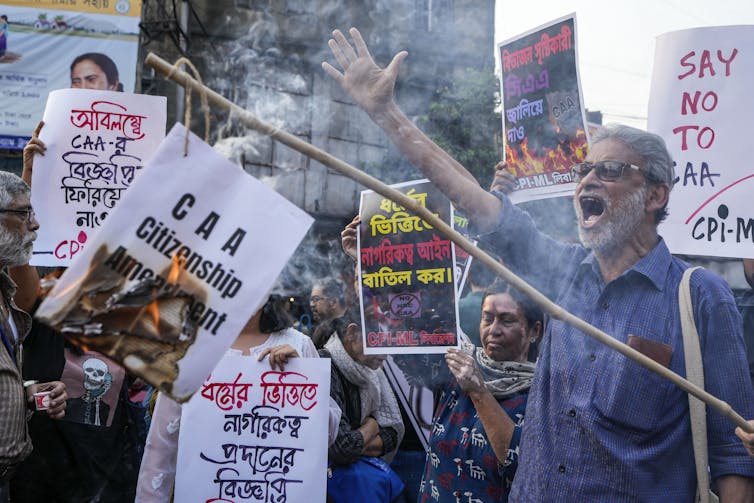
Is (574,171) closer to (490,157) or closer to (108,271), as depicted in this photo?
(108,271)

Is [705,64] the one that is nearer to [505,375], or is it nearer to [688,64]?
[688,64]

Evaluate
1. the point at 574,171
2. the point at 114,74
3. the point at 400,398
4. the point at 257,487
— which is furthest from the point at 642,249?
the point at 114,74

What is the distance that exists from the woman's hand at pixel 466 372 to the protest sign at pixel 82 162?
66.3 inches

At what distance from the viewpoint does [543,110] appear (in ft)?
12.1

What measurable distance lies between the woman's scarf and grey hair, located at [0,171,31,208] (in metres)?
1.74

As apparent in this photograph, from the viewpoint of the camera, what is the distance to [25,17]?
12.7 metres

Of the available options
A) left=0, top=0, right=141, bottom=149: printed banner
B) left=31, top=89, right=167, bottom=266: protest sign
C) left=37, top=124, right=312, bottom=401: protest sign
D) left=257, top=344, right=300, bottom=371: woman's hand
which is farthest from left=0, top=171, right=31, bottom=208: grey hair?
left=0, top=0, right=141, bottom=149: printed banner

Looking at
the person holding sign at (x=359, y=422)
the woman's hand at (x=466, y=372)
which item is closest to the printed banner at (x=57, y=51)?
the person holding sign at (x=359, y=422)

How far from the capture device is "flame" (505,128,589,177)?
3504mm

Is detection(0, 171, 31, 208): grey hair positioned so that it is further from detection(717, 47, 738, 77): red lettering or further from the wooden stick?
detection(717, 47, 738, 77): red lettering

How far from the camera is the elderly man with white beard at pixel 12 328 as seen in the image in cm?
322

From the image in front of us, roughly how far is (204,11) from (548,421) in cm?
1364

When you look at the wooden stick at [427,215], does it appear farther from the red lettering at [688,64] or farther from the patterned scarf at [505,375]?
the red lettering at [688,64]

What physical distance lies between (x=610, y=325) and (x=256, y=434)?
1733mm
